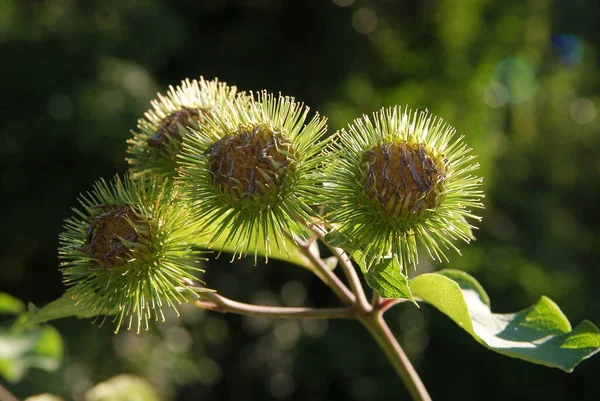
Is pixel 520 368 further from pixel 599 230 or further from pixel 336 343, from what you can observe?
pixel 599 230

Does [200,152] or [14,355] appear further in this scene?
[14,355]

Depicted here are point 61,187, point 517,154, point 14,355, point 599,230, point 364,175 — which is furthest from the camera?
point 599,230

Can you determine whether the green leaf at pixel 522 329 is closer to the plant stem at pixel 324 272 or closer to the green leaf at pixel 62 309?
the plant stem at pixel 324 272

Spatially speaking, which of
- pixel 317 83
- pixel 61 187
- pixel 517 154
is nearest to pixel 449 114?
pixel 317 83

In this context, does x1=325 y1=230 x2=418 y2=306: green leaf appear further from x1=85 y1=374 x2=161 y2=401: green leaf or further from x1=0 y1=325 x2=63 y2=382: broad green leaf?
x1=85 y1=374 x2=161 y2=401: green leaf

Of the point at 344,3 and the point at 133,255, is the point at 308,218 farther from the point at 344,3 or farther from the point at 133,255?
the point at 344,3

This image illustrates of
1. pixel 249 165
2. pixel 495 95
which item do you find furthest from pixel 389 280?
pixel 495 95
